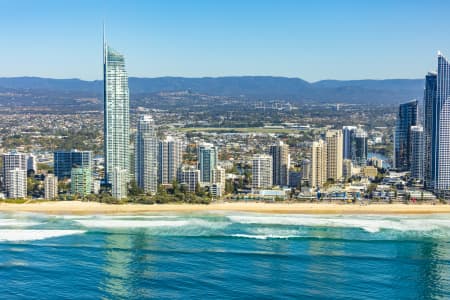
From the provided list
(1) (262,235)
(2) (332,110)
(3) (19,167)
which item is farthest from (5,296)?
(2) (332,110)

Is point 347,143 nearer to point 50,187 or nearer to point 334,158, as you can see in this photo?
point 334,158

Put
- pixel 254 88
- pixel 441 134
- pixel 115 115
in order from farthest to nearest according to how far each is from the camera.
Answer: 1. pixel 254 88
2. pixel 115 115
3. pixel 441 134

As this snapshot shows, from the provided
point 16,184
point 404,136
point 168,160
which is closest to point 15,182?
point 16,184

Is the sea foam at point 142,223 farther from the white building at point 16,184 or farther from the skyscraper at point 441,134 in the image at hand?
the skyscraper at point 441,134

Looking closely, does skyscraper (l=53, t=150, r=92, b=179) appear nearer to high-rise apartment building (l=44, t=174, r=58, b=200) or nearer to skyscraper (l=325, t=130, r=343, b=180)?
high-rise apartment building (l=44, t=174, r=58, b=200)

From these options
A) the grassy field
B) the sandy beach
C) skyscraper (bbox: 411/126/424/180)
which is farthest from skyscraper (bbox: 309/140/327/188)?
the grassy field
